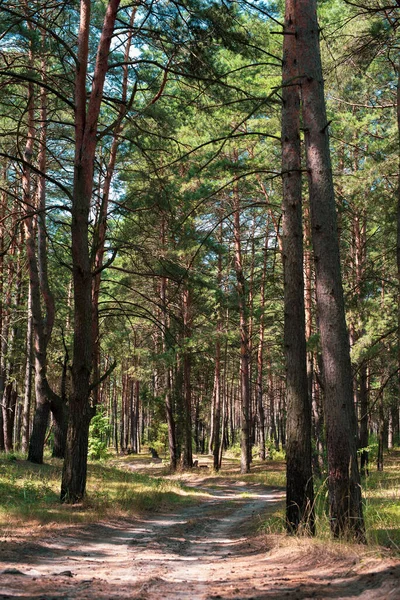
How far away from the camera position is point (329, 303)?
6.20m

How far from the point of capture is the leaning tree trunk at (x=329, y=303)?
589 cm

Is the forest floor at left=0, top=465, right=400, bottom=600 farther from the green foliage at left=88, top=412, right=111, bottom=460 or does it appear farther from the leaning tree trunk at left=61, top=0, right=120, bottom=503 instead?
the green foliage at left=88, top=412, right=111, bottom=460

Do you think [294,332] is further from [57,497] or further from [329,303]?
[57,497]

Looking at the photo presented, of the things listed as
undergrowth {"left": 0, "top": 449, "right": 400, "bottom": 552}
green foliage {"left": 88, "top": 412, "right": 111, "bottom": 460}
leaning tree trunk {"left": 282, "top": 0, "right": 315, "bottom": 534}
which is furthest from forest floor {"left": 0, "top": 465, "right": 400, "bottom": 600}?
green foliage {"left": 88, "top": 412, "right": 111, "bottom": 460}

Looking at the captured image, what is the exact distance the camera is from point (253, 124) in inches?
762

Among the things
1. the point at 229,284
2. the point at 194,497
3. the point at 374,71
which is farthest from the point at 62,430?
the point at 374,71

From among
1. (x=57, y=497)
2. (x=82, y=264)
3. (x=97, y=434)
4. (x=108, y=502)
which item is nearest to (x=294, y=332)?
(x=82, y=264)

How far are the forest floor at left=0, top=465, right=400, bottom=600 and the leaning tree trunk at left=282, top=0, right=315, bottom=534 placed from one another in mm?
597

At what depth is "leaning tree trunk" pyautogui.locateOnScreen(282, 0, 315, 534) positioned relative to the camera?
23.2 feet

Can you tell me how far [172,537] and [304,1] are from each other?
23.8ft

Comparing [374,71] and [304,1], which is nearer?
[304,1]

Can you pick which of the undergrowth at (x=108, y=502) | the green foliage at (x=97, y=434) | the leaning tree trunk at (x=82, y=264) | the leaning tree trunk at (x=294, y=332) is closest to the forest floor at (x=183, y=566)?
the undergrowth at (x=108, y=502)

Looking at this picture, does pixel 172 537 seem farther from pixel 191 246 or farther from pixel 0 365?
pixel 0 365

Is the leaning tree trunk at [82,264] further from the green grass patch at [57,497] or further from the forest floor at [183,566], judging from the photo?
the forest floor at [183,566]
